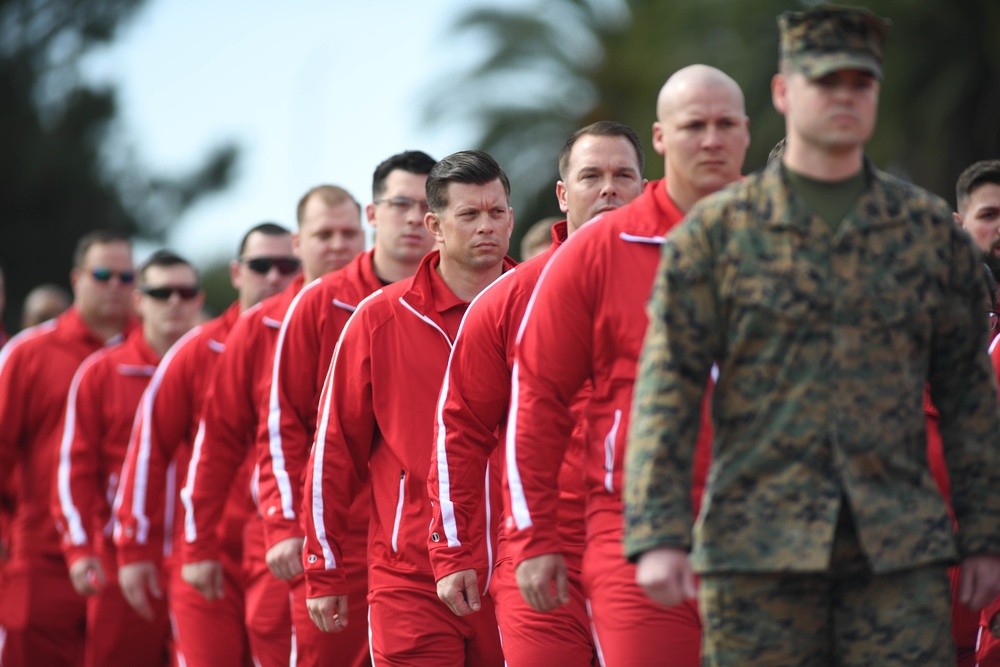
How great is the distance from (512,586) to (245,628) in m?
3.64

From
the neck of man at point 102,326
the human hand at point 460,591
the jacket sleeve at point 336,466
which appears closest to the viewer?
the human hand at point 460,591

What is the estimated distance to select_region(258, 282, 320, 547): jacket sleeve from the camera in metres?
8.19

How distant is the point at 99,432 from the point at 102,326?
123 centimetres

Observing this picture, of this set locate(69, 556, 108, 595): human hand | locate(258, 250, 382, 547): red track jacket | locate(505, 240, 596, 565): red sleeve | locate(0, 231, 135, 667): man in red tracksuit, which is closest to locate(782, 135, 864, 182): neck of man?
locate(505, 240, 596, 565): red sleeve

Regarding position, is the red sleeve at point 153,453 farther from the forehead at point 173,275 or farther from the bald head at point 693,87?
the bald head at point 693,87

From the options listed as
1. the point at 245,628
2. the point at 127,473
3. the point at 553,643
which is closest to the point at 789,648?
the point at 553,643

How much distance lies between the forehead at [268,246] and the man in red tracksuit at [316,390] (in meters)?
2.33

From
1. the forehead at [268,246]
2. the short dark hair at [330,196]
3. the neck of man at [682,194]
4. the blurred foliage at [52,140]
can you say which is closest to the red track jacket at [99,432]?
the forehead at [268,246]

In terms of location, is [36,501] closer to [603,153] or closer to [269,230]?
[269,230]

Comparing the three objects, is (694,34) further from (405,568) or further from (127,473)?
(405,568)

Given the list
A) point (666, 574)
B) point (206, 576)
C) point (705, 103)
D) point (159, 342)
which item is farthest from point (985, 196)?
point (159, 342)

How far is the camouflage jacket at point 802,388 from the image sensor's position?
14.9 ft

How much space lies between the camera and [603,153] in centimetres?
759

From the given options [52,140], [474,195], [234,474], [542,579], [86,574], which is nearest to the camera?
[542,579]
